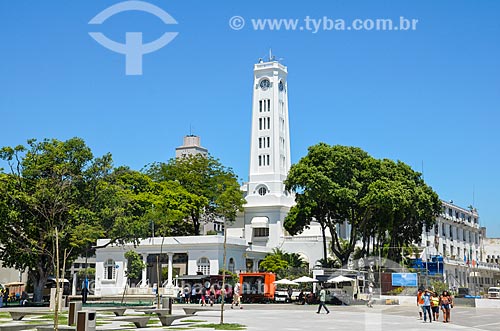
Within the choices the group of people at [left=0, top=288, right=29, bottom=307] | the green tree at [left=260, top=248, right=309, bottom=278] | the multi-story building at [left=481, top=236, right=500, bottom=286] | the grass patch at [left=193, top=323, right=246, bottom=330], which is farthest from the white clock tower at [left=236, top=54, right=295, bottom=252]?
the grass patch at [left=193, top=323, right=246, bottom=330]

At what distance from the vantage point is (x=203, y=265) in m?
57.7

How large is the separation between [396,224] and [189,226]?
76.7ft

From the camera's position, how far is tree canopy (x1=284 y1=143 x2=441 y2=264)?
50.6 meters

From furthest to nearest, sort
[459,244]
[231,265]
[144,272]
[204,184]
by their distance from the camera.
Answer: [459,244], [204,184], [144,272], [231,265]

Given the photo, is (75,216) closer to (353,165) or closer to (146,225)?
(146,225)

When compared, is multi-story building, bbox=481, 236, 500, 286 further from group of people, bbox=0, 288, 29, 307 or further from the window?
group of people, bbox=0, 288, 29, 307

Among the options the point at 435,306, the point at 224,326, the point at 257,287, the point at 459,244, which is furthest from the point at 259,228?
the point at 224,326

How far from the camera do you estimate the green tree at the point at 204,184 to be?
2598 inches

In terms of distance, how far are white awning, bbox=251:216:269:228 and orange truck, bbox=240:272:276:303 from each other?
72.6ft

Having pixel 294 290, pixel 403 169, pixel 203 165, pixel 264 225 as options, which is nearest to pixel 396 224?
pixel 403 169

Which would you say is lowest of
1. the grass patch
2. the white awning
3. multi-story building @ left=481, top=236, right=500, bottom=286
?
the grass patch

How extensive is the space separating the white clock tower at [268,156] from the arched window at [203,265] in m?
12.3

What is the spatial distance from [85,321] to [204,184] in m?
52.7

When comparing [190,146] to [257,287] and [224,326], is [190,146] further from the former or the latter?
[224,326]
